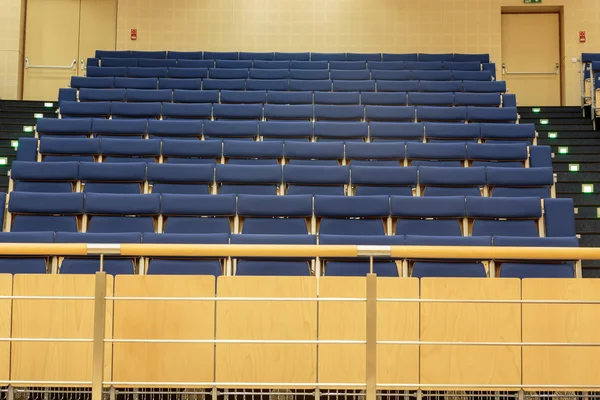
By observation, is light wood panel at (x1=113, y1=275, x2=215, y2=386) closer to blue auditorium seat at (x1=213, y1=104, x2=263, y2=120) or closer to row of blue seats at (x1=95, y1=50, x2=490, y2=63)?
blue auditorium seat at (x1=213, y1=104, x2=263, y2=120)

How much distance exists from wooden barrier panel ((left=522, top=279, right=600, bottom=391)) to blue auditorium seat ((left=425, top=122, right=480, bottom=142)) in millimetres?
2096

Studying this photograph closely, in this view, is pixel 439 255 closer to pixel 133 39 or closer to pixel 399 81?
pixel 399 81

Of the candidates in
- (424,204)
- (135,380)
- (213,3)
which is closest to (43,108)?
(213,3)

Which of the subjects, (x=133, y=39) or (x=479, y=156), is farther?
(x=133, y=39)

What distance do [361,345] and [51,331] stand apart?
0.77 m

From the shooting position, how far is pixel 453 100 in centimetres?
413

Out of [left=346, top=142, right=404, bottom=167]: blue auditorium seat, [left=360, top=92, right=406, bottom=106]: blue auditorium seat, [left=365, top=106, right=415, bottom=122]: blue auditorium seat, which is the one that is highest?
[left=360, top=92, right=406, bottom=106]: blue auditorium seat

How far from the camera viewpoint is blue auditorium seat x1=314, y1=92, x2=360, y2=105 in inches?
162

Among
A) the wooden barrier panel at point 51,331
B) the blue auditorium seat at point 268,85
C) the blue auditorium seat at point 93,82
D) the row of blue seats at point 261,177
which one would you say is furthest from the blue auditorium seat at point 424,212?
the blue auditorium seat at point 93,82

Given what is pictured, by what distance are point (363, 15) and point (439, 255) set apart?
4411mm

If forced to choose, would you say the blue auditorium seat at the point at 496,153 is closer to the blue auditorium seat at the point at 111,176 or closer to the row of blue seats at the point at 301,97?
the row of blue seats at the point at 301,97

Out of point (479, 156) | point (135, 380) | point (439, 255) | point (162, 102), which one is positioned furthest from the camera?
point (162, 102)

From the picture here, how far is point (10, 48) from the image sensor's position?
17.2 ft

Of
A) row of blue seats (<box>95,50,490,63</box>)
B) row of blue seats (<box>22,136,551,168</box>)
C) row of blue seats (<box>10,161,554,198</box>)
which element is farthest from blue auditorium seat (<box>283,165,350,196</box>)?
row of blue seats (<box>95,50,490,63</box>)
